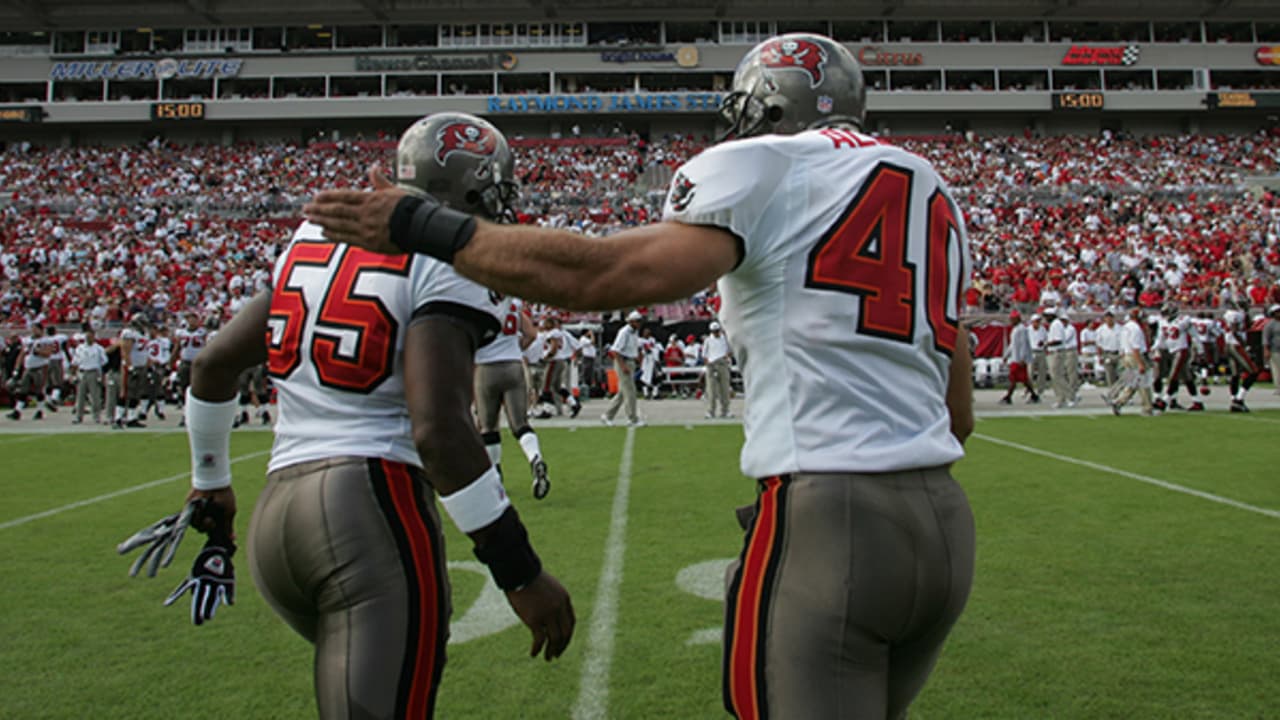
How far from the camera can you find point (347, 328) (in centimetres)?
199

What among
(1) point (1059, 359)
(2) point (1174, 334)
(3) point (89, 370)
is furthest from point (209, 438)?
(2) point (1174, 334)

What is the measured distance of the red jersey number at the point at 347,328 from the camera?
1.99m

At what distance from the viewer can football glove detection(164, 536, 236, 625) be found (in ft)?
7.37

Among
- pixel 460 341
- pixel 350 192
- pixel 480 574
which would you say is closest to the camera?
pixel 350 192

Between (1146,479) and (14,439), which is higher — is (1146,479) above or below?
below

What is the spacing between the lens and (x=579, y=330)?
21.8 metres

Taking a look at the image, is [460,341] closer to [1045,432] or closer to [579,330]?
[1045,432]

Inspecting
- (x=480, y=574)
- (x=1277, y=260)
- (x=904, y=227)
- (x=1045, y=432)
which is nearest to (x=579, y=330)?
(x=1045, y=432)

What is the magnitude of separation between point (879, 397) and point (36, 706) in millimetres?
3512

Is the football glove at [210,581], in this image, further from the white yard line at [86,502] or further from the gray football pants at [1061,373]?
the gray football pants at [1061,373]

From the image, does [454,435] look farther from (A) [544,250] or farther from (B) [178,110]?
(B) [178,110]

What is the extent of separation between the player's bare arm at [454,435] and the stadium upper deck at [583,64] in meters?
46.0

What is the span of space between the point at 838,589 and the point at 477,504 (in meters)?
0.84

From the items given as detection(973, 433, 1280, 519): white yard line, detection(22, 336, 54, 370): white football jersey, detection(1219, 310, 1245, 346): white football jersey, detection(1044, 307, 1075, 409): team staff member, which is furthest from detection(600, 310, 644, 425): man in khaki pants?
detection(1219, 310, 1245, 346): white football jersey
